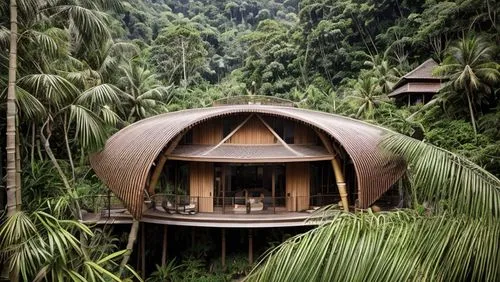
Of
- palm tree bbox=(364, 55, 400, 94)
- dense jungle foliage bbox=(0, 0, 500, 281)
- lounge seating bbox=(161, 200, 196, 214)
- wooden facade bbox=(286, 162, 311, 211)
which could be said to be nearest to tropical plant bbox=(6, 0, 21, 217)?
dense jungle foliage bbox=(0, 0, 500, 281)

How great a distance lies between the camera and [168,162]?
1858 centimetres

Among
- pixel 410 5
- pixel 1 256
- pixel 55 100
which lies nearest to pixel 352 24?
pixel 410 5

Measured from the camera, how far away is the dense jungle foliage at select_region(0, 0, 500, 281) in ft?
26.2

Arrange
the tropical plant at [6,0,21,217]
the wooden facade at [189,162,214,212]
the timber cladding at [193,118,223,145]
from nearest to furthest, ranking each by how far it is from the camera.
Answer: the tropical plant at [6,0,21,217] → the wooden facade at [189,162,214,212] → the timber cladding at [193,118,223,145]

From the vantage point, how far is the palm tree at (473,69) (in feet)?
68.9

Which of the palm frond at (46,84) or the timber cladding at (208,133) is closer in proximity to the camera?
the palm frond at (46,84)

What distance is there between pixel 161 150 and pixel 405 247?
12343 millimetres

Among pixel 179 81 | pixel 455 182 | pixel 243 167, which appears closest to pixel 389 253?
pixel 455 182

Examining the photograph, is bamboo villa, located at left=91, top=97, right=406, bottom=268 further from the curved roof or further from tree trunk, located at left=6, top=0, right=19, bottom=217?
tree trunk, located at left=6, top=0, right=19, bottom=217

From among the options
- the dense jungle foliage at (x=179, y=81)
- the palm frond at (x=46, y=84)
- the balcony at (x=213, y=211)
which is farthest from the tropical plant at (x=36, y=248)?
the balcony at (x=213, y=211)

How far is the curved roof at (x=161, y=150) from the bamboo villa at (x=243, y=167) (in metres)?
0.04

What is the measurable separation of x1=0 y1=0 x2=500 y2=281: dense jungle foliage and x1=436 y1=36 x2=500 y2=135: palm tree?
0.07m

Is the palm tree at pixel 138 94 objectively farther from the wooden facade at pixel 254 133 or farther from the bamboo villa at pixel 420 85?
the bamboo villa at pixel 420 85

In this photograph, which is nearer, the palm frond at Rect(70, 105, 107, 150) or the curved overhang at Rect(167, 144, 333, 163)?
the palm frond at Rect(70, 105, 107, 150)
